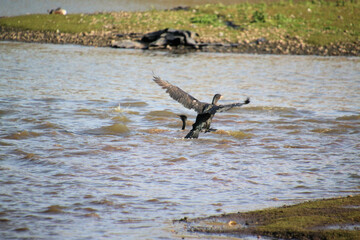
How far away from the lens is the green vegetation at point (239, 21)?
27.1 m

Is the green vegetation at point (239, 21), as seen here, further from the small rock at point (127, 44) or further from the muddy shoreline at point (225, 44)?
the small rock at point (127, 44)

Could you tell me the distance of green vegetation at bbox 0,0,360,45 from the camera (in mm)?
27109

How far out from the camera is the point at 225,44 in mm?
26250

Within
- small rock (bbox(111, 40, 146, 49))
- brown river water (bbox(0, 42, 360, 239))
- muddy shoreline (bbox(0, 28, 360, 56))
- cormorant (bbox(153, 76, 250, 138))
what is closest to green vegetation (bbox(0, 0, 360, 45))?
muddy shoreline (bbox(0, 28, 360, 56))

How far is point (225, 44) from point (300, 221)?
2194cm

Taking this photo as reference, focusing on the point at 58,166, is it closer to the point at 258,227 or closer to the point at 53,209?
the point at 53,209

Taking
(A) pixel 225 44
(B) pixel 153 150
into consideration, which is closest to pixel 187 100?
(B) pixel 153 150

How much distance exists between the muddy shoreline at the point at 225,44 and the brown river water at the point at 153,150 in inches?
256

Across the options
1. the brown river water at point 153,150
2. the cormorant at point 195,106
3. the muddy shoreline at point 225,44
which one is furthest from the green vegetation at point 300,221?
the muddy shoreline at point 225,44

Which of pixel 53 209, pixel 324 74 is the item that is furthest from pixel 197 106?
pixel 324 74

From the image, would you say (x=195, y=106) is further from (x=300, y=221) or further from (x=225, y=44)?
(x=225, y=44)

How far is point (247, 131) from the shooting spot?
34.4ft

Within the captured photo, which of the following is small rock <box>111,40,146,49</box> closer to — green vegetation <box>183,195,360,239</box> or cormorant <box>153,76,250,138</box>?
cormorant <box>153,76,250,138</box>

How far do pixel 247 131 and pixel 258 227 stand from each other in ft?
18.8
